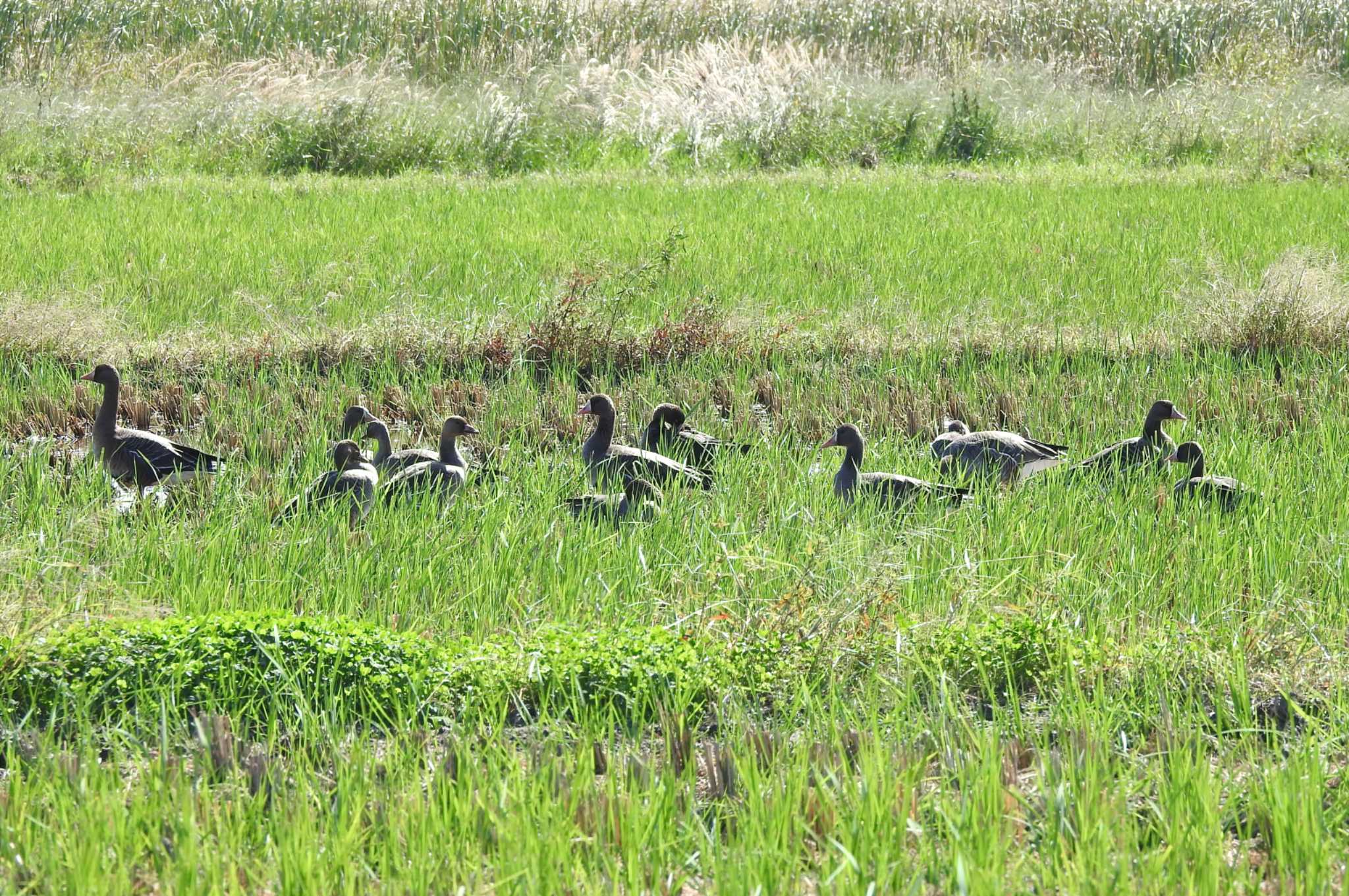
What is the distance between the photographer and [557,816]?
2.95 m

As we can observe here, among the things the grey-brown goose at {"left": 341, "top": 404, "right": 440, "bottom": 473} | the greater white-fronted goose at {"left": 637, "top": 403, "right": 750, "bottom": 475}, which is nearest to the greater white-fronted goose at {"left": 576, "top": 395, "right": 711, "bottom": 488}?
the greater white-fronted goose at {"left": 637, "top": 403, "right": 750, "bottom": 475}

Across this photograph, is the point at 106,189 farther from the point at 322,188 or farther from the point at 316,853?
the point at 316,853

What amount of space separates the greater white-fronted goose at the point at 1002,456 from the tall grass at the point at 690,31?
15.6m

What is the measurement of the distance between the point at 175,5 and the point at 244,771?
68.1 feet

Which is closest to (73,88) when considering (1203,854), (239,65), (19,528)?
(239,65)

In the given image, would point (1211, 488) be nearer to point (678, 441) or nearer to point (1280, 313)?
point (678, 441)

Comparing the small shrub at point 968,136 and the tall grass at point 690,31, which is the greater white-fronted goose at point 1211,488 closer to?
the small shrub at point 968,136

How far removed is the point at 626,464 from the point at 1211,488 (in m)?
2.46

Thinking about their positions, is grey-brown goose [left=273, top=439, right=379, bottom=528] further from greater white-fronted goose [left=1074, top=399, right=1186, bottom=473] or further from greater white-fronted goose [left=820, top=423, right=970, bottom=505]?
greater white-fronted goose [left=1074, top=399, right=1186, bottom=473]

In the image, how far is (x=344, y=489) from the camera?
18.4 ft

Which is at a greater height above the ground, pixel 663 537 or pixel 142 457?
pixel 663 537

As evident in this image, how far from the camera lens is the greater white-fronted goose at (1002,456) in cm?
626

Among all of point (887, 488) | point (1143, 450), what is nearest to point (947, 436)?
point (1143, 450)

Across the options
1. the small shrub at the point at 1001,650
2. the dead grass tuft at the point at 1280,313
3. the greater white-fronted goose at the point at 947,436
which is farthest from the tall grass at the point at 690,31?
the small shrub at the point at 1001,650
